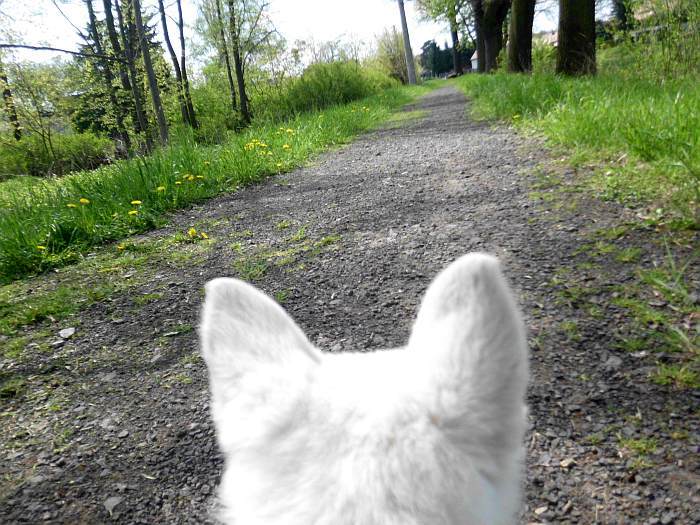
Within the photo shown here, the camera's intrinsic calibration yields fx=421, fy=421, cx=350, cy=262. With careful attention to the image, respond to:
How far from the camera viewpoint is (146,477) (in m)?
1.90

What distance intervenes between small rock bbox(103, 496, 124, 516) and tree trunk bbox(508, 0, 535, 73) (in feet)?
48.1

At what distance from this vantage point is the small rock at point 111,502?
177 cm

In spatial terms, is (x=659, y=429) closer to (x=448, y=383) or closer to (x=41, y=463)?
(x=448, y=383)

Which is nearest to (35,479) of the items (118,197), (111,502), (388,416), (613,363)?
(111,502)

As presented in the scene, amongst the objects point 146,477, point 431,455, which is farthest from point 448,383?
point 146,477

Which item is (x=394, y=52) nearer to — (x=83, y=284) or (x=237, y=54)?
(x=237, y=54)

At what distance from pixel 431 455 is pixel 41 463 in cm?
227

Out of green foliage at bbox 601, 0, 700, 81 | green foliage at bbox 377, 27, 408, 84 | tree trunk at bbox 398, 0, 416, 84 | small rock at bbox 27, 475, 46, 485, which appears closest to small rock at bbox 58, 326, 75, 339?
small rock at bbox 27, 475, 46, 485

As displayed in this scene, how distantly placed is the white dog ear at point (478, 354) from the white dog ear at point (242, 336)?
9.6 inches

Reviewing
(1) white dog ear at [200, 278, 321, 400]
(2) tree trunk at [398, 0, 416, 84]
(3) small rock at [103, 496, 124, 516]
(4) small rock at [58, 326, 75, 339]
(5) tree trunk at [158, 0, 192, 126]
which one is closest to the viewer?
(1) white dog ear at [200, 278, 321, 400]

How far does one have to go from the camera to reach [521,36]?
1341 centimetres

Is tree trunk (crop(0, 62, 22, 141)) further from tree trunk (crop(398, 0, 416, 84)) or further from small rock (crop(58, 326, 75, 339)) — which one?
tree trunk (crop(398, 0, 416, 84))

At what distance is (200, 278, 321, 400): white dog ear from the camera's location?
2.38 feet

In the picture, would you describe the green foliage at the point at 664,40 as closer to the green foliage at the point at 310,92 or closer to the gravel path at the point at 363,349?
the gravel path at the point at 363,349
